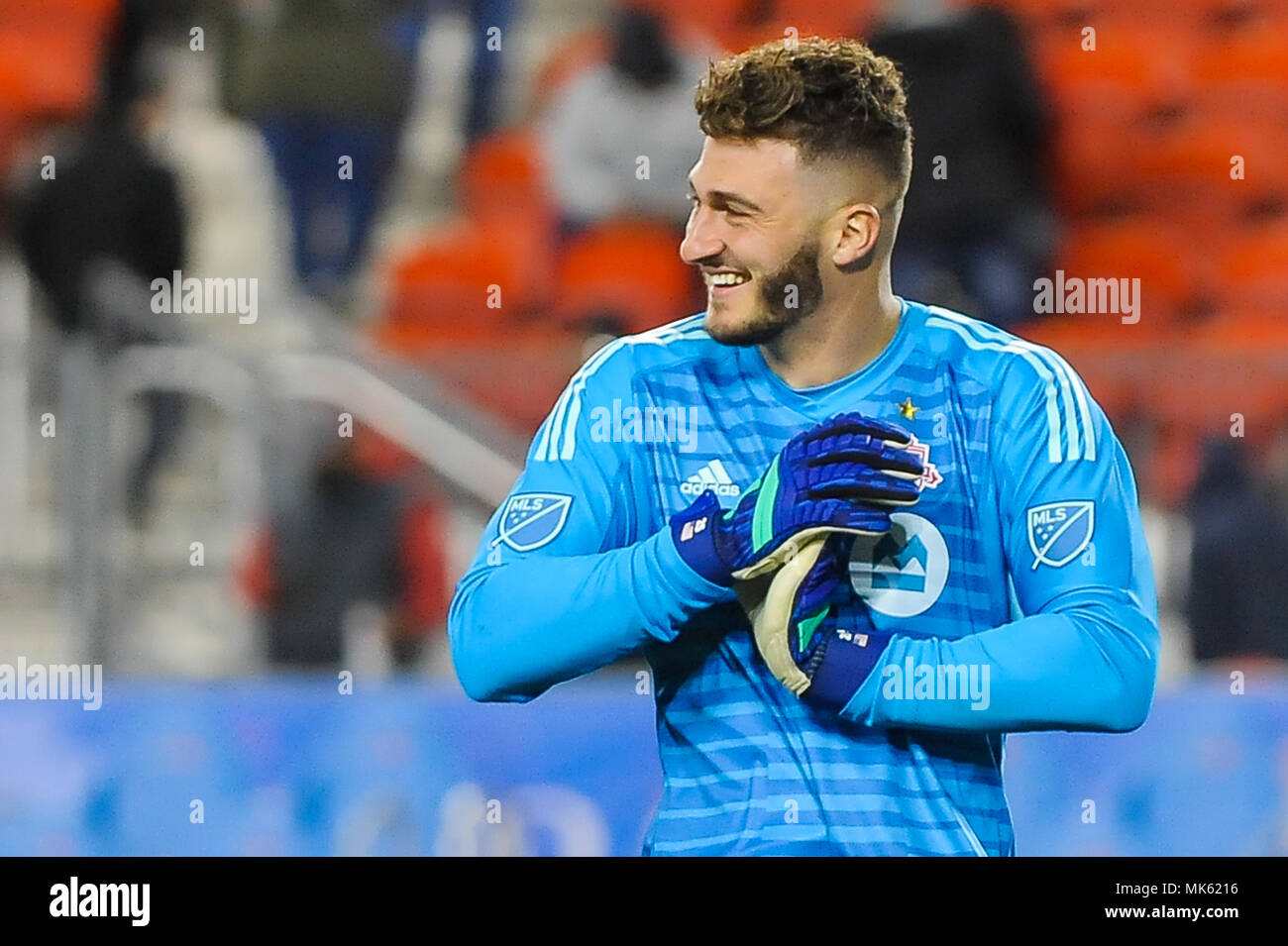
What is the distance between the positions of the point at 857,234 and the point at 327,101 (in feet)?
10.3

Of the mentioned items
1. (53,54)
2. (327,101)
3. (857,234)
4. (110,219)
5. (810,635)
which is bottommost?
(810,635)

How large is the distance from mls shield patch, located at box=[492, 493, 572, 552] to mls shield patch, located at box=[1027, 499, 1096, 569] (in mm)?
646

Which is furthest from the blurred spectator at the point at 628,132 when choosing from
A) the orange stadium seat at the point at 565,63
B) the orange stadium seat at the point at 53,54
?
the orange stadium seat at the point at 53,54

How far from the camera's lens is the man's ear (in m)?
2.73

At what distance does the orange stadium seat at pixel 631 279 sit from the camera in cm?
511

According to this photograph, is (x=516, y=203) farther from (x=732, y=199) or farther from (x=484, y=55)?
(x=732, y=199)

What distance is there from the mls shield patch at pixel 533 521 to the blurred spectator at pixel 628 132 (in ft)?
8.60

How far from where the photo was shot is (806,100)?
Answer: 2.66 m

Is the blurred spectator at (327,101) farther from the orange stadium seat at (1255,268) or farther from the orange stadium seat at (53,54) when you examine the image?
the orange stadium seat at (1255,268)

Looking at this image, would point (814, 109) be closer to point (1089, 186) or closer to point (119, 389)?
point (119, 389)

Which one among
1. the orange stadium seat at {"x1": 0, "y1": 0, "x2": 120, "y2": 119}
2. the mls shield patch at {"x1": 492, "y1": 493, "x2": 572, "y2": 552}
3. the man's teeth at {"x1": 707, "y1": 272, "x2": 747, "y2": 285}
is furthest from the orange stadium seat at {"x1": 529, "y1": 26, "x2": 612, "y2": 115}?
the mls shield patch at {"x1": 492, "y1": 493, "x2": 572, "y2": 552}

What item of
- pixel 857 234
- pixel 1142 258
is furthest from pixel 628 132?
pixel 857 234

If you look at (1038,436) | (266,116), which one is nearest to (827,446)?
(1038,436)
